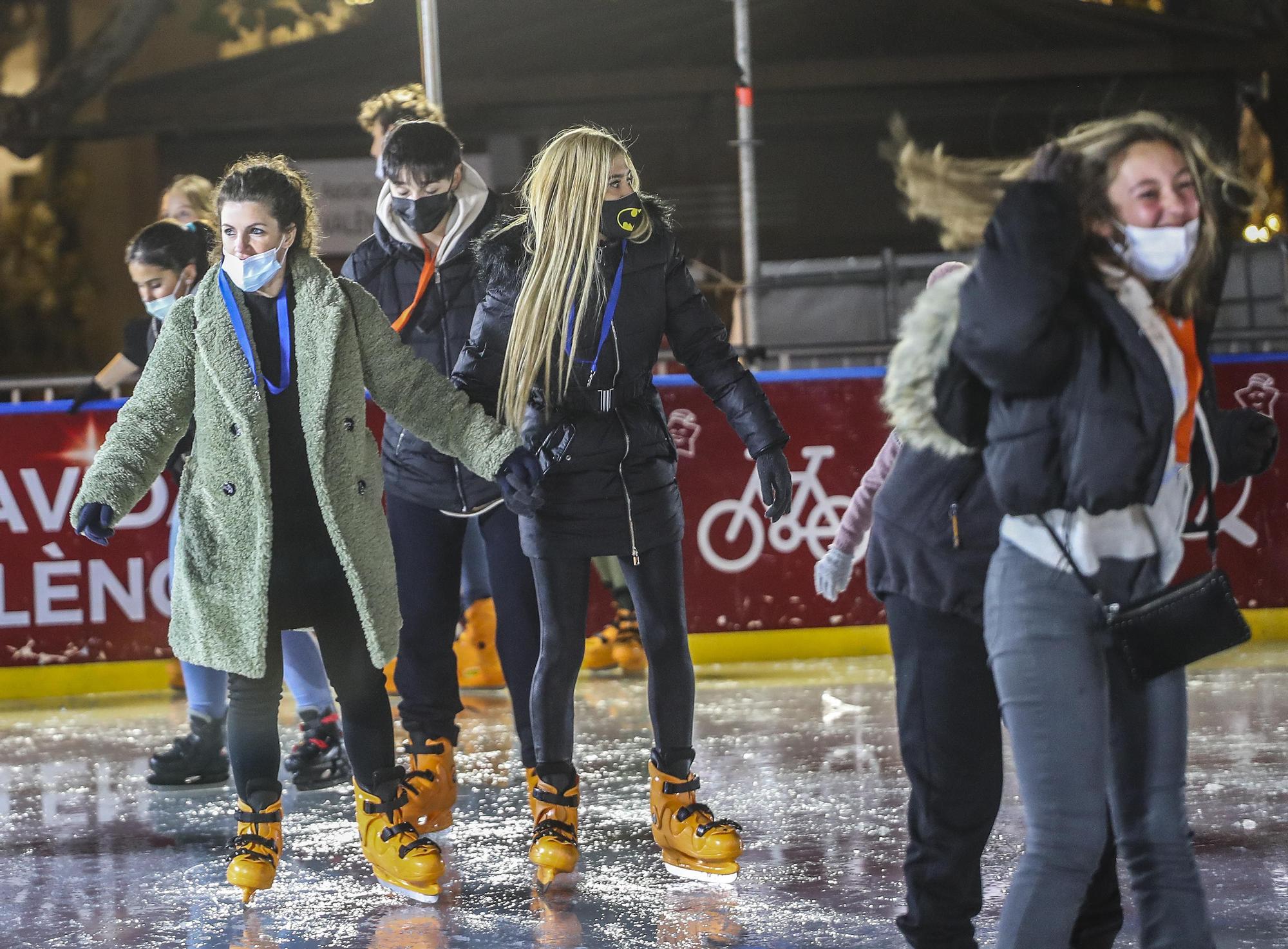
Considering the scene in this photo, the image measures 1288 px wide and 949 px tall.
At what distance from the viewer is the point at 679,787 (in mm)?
4168

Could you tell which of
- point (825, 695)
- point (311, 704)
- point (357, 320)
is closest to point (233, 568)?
point (357, 320)

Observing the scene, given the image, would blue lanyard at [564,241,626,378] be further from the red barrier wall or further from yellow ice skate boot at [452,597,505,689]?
the red barrier wall

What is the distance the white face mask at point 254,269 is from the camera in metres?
3.86

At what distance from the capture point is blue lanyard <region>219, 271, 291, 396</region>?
12.5ft

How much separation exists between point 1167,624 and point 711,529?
16.2ft

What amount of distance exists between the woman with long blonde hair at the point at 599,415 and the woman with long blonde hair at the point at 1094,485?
1.48 metres

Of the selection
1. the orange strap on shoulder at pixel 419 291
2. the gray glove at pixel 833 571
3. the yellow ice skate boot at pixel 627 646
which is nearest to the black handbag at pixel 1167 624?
the gray glove at pixel 833 571

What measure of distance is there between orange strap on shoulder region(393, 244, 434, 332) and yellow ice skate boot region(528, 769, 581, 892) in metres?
1.26

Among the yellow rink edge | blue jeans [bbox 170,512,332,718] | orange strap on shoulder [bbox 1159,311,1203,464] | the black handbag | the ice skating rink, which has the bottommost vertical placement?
the ice skating rink

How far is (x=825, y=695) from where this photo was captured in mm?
6645

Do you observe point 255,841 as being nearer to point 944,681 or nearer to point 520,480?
point 520,480

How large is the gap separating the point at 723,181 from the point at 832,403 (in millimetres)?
10210

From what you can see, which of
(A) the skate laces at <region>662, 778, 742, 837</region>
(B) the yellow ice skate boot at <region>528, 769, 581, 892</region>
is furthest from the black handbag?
(B) the yellow ice skate boot at <region>528, 769, 581, 892</region>

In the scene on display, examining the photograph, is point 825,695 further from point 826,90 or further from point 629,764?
point 826,90
